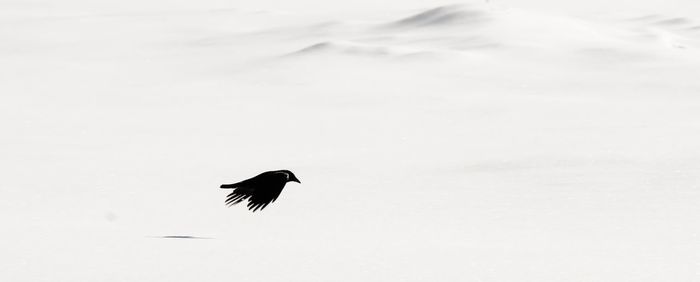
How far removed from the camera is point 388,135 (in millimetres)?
A: 10125

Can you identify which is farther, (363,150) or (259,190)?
(363,150)

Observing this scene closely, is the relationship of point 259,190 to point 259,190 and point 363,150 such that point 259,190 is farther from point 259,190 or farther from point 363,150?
point 363,150

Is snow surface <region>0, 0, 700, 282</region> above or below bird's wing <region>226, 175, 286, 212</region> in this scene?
below

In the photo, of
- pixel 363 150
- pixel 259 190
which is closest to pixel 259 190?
pixel 259 190

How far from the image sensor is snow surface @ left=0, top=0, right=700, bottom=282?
15.0 ft

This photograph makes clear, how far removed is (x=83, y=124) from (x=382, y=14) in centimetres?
1553

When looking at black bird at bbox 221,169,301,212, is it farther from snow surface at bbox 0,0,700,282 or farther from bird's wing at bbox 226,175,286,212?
snow surface at bbox 0,0,700,282

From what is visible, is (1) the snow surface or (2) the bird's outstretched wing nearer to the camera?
(1) the snow surface

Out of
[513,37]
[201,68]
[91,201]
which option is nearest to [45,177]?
[91,201]

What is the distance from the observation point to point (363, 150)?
8992 mm

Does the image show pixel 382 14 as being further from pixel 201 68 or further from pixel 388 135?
pixel 388 135

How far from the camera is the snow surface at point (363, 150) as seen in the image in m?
4.56

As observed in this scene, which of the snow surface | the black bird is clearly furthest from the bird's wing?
the snow surface

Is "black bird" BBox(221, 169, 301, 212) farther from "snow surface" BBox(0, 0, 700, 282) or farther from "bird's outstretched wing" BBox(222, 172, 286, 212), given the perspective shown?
"snow surface" BBox(0, 0, 700, 282)
